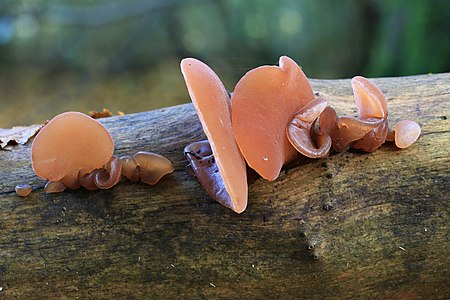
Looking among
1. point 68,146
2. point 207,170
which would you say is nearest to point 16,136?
point 68,146

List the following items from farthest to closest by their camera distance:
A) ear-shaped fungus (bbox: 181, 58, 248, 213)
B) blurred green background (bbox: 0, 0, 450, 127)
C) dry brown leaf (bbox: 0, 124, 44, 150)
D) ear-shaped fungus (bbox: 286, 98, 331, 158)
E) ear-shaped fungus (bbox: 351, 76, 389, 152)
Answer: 1. blurred green background (bbox: 0, 0, 450, 127)
2. dry brown leaf (bbox: 0, 124, 44, 150)
3. ear-shaped fungus (bbox: 351, 76, 389, 152)
4. ear-shaped fungus (bbox: 286, 98, 331, 158)
5. ear-shaped fungus (bbox: 181, 58, 248, 213)

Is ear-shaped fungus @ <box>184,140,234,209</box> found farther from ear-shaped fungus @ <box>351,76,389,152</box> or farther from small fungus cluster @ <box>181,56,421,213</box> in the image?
ear-shaped fungus @ <box>351,76,389,152</box>

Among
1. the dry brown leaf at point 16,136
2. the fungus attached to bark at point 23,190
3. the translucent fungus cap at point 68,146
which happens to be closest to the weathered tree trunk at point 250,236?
the fungus attached to bark at point 23,190

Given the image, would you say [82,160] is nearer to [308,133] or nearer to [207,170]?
[207,170]

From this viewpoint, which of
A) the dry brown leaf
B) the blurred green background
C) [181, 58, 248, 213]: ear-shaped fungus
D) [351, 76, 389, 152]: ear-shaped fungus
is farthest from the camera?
the blurred green background

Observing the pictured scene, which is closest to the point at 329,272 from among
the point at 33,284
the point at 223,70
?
the point at 33,284

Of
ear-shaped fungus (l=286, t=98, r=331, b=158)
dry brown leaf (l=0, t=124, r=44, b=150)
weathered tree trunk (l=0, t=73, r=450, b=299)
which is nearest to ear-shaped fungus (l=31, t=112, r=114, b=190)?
weathered tree trunk (l=0, t=73, r=450, b=299)
